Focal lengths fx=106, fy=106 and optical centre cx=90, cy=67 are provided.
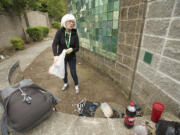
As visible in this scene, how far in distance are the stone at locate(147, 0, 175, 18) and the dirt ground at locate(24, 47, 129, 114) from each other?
76.8 inches

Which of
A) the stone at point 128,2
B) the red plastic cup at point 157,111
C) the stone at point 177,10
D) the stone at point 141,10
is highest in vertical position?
the stone at point 128,2

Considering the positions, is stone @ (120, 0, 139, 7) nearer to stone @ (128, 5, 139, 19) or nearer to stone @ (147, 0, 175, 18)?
stone @ (128, 5, 139, 19)

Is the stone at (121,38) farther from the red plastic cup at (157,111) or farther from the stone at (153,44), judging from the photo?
the red plastic cup at (157,111)

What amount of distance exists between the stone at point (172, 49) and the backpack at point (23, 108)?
5.73ft

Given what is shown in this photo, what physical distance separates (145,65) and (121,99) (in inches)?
45.6

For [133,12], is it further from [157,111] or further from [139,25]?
[157,111]

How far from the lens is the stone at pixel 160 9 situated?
4.67 ft

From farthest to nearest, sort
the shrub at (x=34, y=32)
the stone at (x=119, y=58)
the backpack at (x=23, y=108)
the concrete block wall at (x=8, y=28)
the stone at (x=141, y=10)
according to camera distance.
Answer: the shrub at (x=34, y=32) < the concrete block wall at (x=8, y=28) < the stone at (x=119, y=58) < the stone at (x=141, y=10) < the backpack at (x=23, y=108)

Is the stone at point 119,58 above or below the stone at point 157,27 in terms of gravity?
below

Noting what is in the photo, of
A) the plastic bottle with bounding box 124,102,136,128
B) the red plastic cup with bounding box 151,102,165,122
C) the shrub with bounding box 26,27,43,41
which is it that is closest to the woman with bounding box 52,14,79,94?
the plastic bottle with bounding box 124,102,136,128

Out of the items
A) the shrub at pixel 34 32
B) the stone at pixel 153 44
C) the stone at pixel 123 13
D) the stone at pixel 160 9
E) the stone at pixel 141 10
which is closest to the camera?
the stone at pixel 160 9

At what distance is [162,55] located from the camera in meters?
1.59

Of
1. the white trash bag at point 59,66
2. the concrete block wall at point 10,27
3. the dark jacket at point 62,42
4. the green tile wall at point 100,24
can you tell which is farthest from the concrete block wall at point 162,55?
the concrete block wall at point 10,27

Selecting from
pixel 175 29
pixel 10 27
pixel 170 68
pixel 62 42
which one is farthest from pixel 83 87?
pixel 10 27
